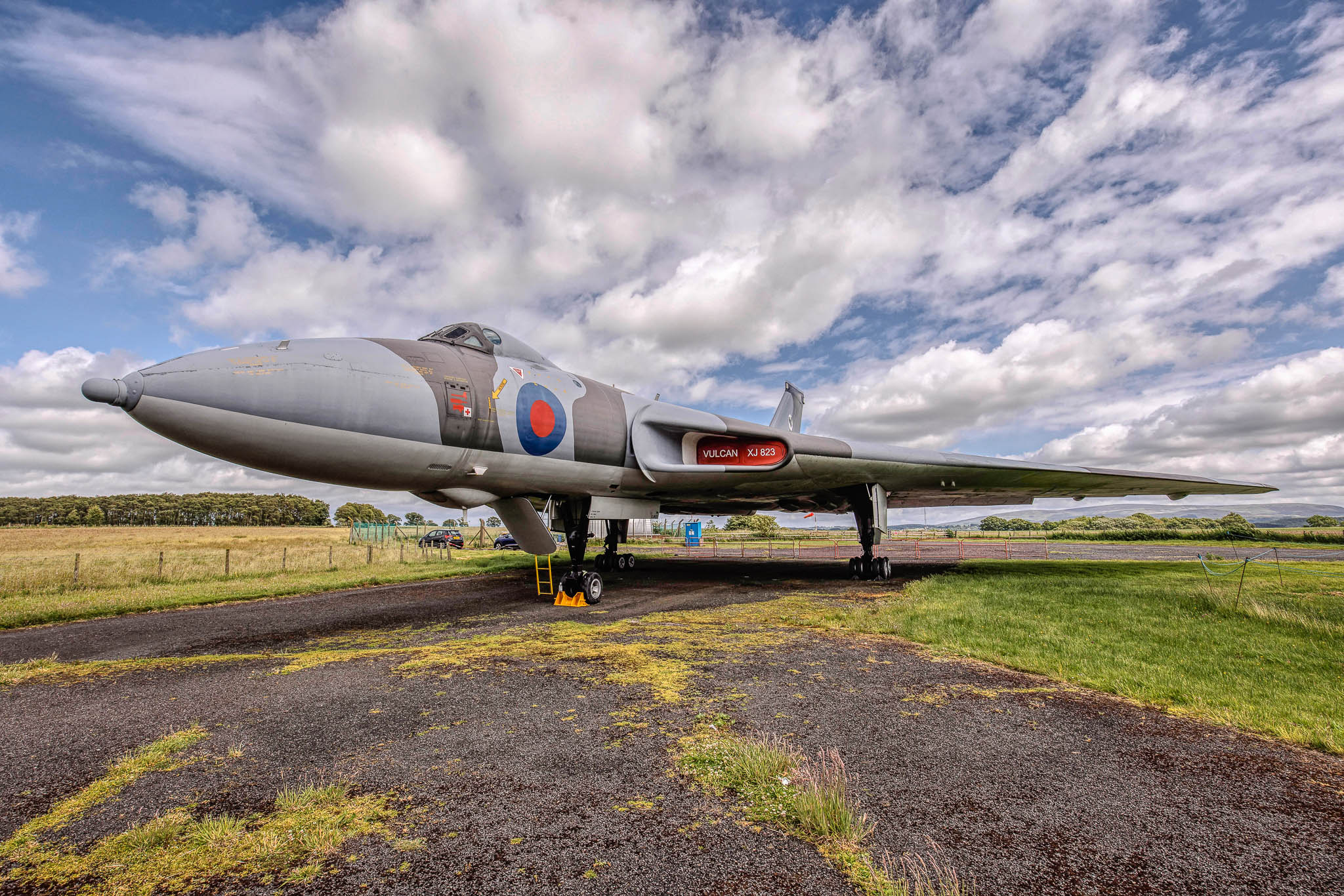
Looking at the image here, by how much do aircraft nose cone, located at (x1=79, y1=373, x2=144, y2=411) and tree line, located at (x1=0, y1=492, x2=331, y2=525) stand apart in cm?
11771

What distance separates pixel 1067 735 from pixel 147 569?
20.3m

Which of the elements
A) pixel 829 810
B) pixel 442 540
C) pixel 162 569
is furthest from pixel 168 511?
pixel 829 810

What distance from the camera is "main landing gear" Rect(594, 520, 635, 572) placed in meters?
15.6

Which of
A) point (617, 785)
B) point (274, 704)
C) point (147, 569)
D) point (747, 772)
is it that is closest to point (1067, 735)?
point (747, 772)

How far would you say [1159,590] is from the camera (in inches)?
417

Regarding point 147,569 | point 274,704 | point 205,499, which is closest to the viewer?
point 274,704

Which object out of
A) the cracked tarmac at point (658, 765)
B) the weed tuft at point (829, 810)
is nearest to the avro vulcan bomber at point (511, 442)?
the cracked tarmac at point (658, 765)

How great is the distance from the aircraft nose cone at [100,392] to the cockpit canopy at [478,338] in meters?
3.69

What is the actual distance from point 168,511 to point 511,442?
5085 inches

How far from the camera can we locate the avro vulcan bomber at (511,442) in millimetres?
5605

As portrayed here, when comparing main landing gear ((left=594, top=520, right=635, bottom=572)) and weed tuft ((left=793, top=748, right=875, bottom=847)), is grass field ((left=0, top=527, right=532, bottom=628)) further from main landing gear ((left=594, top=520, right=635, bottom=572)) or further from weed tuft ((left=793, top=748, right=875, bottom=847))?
weed tuft ((left=793, top=748, right=875, bottom=847))

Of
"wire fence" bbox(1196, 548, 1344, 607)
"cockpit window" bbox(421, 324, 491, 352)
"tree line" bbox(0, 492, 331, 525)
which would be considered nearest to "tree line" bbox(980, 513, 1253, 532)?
"wire fence" bbox(1196, 548, 1344, 607)

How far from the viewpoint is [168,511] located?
335 feet

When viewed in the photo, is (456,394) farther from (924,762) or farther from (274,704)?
(924,762)
